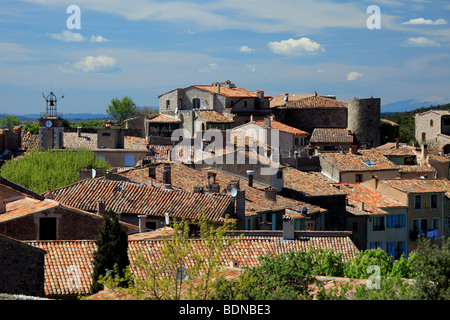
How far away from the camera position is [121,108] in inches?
5600

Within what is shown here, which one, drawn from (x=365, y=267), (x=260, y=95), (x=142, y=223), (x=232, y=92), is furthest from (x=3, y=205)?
(x=260, y=95)

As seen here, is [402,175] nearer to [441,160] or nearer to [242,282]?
[441,160]

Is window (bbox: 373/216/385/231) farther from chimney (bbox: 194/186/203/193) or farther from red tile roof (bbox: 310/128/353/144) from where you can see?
red tile roof (bbox: 310/128/353/144)

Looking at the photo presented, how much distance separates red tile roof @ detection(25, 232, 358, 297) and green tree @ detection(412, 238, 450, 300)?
608 centimetres

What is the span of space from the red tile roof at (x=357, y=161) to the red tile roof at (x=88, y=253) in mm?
24665

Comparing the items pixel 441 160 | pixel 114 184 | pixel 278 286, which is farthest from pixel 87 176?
→ pixel 441 160

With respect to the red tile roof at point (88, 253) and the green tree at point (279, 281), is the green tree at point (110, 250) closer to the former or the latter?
the red tile roof at point (88, 253)

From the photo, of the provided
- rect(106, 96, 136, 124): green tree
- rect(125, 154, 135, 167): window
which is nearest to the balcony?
rect(125, 154, 135, 167): window

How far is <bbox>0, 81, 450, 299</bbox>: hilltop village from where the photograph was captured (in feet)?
84.9

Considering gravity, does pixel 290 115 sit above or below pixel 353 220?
above

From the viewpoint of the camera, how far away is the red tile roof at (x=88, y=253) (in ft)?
73.2

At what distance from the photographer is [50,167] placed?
47.6 meters

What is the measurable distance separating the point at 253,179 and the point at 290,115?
45.7m

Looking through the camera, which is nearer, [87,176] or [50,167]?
[87,176]
